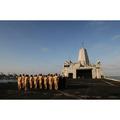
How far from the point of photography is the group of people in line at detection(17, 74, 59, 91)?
17.6 meters

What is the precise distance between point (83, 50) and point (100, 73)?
11232 millimetres

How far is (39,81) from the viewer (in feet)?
59.7

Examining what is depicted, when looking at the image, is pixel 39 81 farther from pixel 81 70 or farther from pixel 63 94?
pixel 81 70

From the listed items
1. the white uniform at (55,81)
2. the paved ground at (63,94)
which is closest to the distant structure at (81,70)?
the paved ground at (63,94)

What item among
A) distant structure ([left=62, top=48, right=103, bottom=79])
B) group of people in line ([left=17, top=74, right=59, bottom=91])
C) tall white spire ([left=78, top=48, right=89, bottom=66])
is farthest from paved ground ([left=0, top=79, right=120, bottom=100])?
tall white spire ([left=78, top=48, right=89, bottom=66])

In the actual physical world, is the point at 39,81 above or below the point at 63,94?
above

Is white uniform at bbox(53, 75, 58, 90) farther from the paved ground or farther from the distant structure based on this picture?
the distant structure

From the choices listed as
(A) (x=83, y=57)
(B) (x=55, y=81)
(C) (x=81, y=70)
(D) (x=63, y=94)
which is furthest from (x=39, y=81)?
(A) (x=83, y=57)

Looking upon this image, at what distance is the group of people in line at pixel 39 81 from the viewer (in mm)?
17619

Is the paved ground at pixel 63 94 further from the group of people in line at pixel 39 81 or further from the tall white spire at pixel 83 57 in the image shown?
the tall white spire at pixel 83 57

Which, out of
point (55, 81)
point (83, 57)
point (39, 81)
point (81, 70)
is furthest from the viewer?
point (83, 57)
